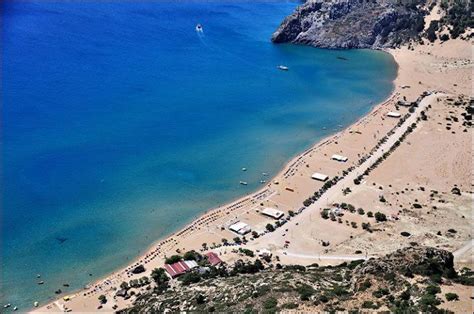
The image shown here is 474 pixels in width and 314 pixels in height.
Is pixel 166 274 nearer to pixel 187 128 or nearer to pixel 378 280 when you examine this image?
pixel 378 280

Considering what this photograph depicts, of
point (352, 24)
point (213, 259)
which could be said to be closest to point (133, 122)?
point (213, 259)

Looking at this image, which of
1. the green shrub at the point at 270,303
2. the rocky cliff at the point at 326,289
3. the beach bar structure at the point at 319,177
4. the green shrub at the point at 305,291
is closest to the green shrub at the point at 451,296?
the rocky cliff at the point at 326,289

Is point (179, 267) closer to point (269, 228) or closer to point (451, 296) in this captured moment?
point (269, 228)

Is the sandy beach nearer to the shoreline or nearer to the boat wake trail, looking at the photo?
the shoreline

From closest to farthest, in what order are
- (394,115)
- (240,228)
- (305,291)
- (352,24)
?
(305,291) → (240,228) → (394,115) → (352,24)

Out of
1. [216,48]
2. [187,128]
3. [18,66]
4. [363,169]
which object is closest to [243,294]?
[363,169]

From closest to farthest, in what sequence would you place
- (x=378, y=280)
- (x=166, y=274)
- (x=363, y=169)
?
(x=378, y=280) → (x=166, y=274) → (x=363, y=169)
